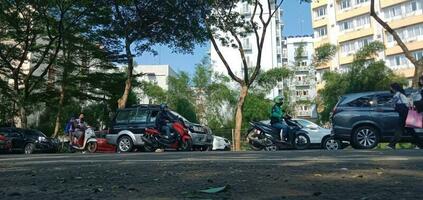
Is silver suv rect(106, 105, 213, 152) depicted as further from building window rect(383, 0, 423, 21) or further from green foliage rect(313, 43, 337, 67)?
building window rect(383, 0, 423, 21)

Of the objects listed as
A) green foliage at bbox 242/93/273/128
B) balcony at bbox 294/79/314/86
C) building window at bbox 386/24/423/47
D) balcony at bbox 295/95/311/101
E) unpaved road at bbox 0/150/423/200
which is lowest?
unpaved road at bbox 0/150/423/200

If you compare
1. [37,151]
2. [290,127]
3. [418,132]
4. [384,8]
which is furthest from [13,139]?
[384,8]

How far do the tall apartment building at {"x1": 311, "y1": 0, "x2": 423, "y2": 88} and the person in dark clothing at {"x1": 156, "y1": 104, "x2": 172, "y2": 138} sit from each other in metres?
40.5

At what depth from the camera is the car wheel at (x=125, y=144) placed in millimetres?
19656

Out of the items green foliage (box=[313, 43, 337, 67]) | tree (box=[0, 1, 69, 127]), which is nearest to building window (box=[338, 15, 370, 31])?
green foliage (box=[313, 43, 337, 67])

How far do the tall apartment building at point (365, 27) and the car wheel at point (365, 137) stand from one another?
4208cm

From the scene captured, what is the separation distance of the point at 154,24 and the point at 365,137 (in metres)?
13.6

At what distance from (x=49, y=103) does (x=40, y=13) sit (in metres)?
10.2

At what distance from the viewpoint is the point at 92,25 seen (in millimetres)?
26656

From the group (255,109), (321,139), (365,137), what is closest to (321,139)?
(321,139)

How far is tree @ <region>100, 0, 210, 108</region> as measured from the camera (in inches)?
976

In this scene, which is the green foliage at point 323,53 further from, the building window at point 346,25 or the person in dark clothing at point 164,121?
the person in dark clothing at point 164,121

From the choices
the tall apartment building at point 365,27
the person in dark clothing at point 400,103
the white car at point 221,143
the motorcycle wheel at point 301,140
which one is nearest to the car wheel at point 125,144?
the motorcycle wheel at point 301,140

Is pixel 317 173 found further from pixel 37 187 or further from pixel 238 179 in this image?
pixel 37 187
